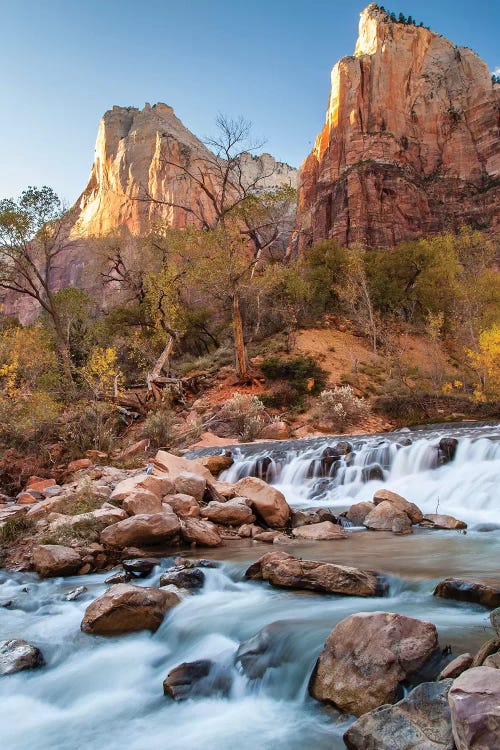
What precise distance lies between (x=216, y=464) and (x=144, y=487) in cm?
458

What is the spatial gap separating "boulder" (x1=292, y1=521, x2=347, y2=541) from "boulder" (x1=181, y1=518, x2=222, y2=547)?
1.27 meters

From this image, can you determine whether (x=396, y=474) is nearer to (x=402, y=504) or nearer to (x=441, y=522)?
(x=402, y=504)

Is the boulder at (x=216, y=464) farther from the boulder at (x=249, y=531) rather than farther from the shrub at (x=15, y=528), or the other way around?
the shrub at (x=15, y=528)

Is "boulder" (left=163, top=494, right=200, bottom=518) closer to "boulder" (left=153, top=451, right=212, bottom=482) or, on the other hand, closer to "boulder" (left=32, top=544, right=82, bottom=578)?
"boulder" (left=153, top=451, right=212, bottom=482)

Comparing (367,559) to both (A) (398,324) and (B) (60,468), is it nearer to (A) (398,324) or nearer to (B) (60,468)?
(B) (60,468)

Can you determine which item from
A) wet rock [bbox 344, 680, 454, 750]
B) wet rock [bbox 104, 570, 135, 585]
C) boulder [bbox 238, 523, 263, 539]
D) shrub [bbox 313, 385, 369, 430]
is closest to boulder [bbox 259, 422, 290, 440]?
shrub [bbox 313, 385, 369, 430]

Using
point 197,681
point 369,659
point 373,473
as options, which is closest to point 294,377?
point 373,473

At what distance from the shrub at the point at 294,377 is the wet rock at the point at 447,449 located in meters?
10.8

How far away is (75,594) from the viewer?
6.06 meters

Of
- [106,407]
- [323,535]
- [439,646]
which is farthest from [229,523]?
[106,407]

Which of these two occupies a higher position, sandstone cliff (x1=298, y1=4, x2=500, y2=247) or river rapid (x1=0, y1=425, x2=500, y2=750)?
sandstone cliff (x1=298, y1=4, x2=500, y2=247)

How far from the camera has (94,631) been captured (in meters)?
5.13

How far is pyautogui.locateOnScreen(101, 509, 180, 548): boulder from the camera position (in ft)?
24.6

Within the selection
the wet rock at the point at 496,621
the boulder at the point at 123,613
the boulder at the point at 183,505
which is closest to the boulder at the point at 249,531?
the boulder at the point at 183,505
